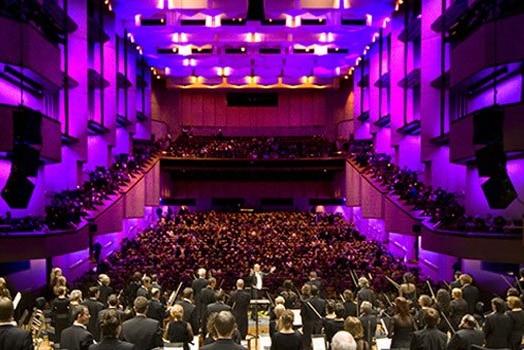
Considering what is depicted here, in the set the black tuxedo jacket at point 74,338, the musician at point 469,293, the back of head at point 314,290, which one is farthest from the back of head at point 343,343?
the musician at point 469,293

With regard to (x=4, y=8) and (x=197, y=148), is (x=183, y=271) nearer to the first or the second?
(x=4, y=8)

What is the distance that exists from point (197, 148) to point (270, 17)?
38.2ft

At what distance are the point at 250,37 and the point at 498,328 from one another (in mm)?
26941

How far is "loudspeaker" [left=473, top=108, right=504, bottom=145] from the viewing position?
56.7 ft

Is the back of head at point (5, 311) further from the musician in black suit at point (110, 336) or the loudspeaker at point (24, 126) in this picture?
the loudspeaker at point (24, 126)

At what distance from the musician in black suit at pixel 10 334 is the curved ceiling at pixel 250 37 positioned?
24.2m

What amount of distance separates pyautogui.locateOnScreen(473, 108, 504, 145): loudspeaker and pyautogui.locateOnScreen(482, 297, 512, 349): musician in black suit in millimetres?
7828

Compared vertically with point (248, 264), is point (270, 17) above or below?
above

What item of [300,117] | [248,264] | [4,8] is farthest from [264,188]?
[4,8]

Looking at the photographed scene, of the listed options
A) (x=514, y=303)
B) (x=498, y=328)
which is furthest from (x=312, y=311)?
(x=514, y=303)

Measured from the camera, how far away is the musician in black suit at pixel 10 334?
22.1ft

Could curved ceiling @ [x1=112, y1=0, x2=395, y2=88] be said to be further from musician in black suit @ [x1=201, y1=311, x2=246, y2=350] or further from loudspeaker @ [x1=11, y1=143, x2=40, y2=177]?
musician in black suit @ [x1=201, y1=311, x2=246, y2=350]

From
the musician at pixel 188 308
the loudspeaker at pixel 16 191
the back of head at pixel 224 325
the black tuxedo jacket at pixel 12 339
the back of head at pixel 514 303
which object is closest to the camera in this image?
the back of head at pixel 224 325

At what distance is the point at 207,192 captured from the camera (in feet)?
144
